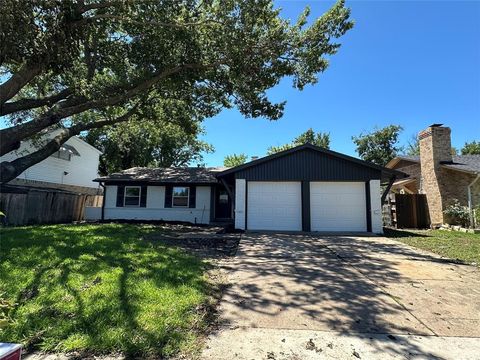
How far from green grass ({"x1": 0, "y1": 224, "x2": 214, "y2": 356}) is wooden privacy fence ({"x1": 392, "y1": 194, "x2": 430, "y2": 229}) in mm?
13796

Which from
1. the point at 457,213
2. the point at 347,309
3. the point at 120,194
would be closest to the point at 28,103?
the point at 120,194

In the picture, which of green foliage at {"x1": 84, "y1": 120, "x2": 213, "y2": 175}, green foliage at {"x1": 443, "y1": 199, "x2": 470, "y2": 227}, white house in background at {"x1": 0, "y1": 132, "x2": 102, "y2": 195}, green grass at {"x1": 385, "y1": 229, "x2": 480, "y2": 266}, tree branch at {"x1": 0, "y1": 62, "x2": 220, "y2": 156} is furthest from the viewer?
green foliage at {"x1": 84, "y1": 120, "x2": 213, "y2": 175}

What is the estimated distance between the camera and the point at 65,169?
23.6 meters

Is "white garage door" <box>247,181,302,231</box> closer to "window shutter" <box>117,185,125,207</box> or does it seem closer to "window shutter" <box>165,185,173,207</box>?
"window shutter" <box>165,185,173,207</box>

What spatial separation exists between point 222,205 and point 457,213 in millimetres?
11935

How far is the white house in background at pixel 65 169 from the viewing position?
20609mm

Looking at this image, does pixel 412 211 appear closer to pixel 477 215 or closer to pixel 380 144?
pixel 477 215

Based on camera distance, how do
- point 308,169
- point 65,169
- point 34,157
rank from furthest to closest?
1. point 65,169
2. point 308,169
3. point 34,157

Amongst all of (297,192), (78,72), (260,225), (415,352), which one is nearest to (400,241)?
(297,192)

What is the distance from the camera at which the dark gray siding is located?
49.3 feet

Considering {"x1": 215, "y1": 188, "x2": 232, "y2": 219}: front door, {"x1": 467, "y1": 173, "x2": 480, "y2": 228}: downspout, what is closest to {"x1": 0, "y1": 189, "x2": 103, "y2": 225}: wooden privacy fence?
{"x1": 215, "y1": 188, "x2": 232, "y2": 219}: front door

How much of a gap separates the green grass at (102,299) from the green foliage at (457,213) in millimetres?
13751

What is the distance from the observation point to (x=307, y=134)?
4516 centimetres

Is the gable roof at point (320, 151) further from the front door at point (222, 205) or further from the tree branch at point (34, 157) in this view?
the tree branch at point (34, 157)
